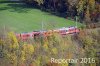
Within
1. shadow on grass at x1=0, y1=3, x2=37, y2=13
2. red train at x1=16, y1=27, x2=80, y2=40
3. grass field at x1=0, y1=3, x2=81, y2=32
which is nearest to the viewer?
red train at x1=16, y1=27, x2=80, y2=40

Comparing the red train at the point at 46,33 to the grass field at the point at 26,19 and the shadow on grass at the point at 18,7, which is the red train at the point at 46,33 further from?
the shadow on grass at the point at 18,7

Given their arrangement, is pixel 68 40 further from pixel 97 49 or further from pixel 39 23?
pixel 39 23

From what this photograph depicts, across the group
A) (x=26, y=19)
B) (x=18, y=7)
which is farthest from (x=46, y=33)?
(x=18, y=7)

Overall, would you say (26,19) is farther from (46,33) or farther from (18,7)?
(46,33)

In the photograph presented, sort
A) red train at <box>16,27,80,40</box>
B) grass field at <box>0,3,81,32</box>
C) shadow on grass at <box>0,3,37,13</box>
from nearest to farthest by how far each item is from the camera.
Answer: red train at <box>16,27,80,40</box>
grass field at <box>0,3,81,32</box>
shadow on grass at <box>0,3,37,13</box>

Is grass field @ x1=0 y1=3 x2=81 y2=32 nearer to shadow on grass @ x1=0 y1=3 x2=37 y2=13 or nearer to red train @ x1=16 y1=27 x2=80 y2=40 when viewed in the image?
shadow on grass @ x1=0 y1=3 x2=37 y2=13

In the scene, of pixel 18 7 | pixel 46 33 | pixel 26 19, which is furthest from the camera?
pixel 18 7

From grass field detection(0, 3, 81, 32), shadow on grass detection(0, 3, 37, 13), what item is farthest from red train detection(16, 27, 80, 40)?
shadow on grass detection(0, 3, 37, 13)

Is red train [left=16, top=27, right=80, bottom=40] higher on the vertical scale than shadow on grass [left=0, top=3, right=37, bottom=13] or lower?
higher

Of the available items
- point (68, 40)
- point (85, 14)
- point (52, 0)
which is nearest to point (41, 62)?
point (68, 40)
